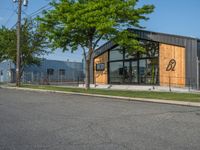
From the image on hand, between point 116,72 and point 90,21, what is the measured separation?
961 cm

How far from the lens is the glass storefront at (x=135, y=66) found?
30328 millimetres

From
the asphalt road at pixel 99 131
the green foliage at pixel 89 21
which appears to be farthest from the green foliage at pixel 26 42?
the asphalt road at pixel 99 131

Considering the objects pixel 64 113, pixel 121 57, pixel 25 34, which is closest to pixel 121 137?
pixel 64 113

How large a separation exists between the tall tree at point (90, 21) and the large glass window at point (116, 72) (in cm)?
498

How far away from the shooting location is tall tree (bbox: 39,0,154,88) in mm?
26281

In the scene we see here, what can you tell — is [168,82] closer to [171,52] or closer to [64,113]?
[171,52]

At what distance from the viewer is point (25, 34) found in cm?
4591

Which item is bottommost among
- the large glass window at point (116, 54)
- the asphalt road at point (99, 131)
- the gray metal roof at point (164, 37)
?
the asphalt road at point (99, 131)

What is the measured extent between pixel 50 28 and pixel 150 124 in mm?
20224

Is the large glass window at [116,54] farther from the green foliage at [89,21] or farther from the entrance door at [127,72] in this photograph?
the green foliage at [89,21]

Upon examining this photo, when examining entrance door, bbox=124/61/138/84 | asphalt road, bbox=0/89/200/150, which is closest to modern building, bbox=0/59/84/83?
entrance door, bbox=124/61/138/84

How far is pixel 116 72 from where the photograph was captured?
34.7 meters

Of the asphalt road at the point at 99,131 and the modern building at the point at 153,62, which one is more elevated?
the modern building at the point at 153,62

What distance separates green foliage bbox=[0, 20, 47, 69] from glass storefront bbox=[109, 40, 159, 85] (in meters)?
14.5
